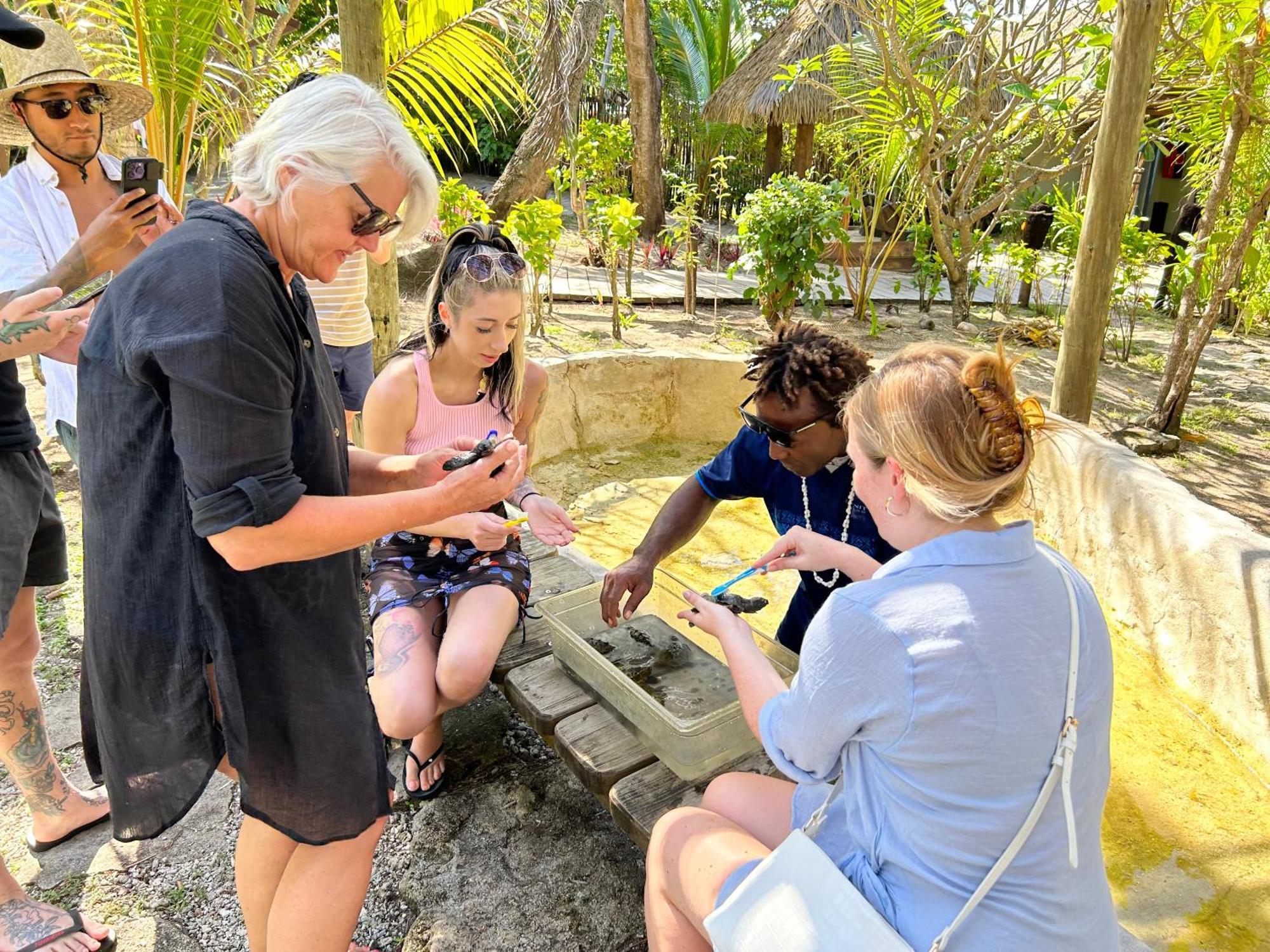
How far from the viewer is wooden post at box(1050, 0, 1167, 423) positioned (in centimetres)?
347

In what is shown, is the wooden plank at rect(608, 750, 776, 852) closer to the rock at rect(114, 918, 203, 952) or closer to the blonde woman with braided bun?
the blonde woman with braided bun

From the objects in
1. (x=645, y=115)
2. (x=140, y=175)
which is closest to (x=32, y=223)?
(x=140, y=175)

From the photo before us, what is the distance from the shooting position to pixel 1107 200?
372 cm

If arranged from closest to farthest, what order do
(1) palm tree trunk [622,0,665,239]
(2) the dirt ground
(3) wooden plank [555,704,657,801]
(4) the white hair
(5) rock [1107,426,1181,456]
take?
(4) the white hair < (3) wooden plank [555,704,657,801] < (2) the dirt ground < (5) rock [1107,426,1181,456] < (1) palm tree trunk [622,0,665,239]

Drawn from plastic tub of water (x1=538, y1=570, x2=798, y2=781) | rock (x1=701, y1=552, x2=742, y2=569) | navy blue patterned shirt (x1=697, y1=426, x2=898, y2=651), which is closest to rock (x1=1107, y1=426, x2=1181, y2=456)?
rock (x1=701, y1=552, x2=742, y2=569)

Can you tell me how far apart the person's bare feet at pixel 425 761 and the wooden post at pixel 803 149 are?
13.6 m

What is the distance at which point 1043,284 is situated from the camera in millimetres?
10602

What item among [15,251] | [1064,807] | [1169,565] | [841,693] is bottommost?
[1169,565]

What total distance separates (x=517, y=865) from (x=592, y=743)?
0.44 m

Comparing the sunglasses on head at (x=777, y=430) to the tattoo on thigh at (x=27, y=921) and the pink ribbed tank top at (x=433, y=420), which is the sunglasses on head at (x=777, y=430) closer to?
the pink ribbed tank top at (x=433, y=420)

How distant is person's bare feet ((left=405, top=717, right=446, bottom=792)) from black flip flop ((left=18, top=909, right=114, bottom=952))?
2.51ft

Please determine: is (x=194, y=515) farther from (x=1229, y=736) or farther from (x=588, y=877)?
(x=1229, y=736)

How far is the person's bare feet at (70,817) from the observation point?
2.29 m

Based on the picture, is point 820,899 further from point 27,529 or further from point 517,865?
point 27,529
